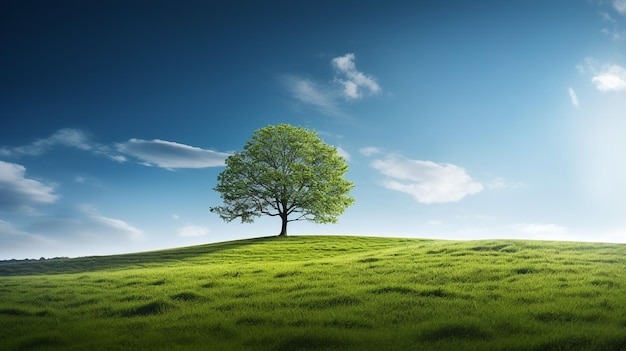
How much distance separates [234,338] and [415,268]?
11.8 metres

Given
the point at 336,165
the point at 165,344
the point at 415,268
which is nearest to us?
the point at 165,344

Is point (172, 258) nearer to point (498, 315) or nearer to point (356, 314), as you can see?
point (356, 314)

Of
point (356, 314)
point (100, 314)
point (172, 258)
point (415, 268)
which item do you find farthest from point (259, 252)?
point (356, 314)

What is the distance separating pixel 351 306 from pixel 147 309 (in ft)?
24.6

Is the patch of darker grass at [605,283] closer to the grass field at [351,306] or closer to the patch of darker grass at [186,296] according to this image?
the grass field at [351,306]

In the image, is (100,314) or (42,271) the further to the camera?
(42,271)

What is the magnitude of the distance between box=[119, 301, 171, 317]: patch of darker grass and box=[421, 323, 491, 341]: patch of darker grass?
945 centimetres

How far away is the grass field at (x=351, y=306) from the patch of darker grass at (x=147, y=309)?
6 cm

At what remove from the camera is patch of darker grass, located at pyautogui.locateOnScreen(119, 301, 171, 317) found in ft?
54.4

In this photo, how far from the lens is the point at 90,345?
12.9 meters

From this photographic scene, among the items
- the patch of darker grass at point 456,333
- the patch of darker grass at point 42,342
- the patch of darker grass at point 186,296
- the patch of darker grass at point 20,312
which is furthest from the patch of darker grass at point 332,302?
the patch of darker grass at point 20,312

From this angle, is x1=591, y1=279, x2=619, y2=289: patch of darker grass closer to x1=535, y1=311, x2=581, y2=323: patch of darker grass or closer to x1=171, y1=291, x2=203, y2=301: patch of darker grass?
x1=535, y1=311, x2=581, y2=323: patch of darker grass

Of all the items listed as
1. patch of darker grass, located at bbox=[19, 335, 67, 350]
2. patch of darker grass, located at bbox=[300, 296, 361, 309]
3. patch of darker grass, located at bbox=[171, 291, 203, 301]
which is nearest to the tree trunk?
patch of darker grass, located at bbox=[171, 291, 203, 301]

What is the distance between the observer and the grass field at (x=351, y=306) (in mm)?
12086
